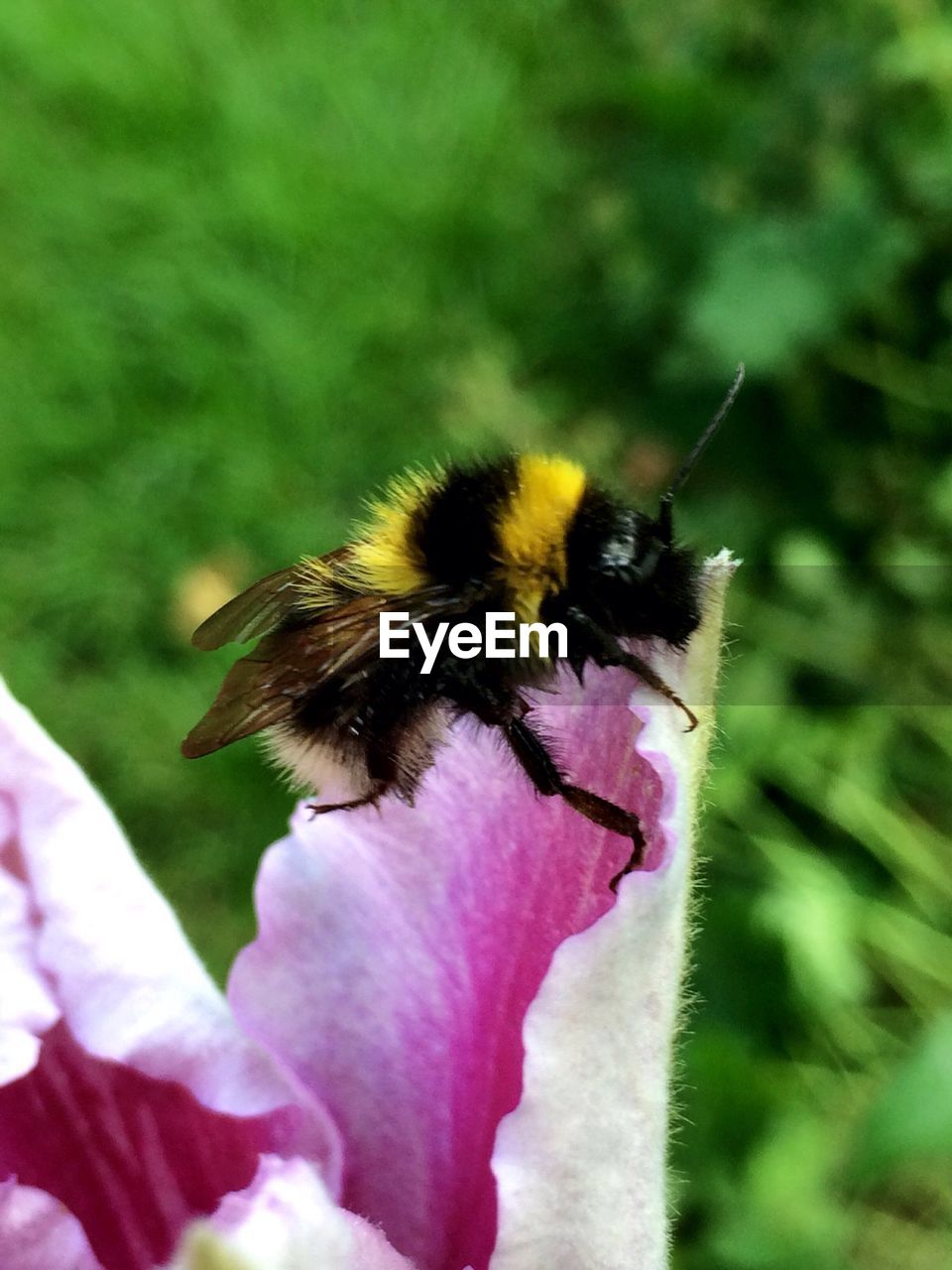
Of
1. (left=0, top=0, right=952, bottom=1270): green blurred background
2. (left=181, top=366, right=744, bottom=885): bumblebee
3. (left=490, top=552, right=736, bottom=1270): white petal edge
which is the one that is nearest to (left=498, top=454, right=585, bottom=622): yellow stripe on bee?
(left=181, top=366, right=744, bottom=885): bumblebee

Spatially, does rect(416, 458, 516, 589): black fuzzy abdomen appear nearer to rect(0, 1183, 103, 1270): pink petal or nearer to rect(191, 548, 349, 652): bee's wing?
rect(191, 548, 349, 652): bee's wing

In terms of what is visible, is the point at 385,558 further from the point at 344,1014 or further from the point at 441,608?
the point at 344,1014

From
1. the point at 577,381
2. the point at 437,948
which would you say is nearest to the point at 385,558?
the point at 437,948

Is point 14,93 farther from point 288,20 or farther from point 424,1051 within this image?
point 424,1051

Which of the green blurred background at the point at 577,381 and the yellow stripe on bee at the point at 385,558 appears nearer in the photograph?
the yellow stripe on bee at the point at 385,558

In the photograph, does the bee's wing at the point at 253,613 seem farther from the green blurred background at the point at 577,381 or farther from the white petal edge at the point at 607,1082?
the green blurred background at the point at 577,381

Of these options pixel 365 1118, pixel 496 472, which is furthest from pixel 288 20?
pixel 365 1118

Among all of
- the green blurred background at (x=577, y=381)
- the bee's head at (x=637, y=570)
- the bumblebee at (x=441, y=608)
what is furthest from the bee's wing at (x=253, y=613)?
the green blurred background at (x=577, y=381)
